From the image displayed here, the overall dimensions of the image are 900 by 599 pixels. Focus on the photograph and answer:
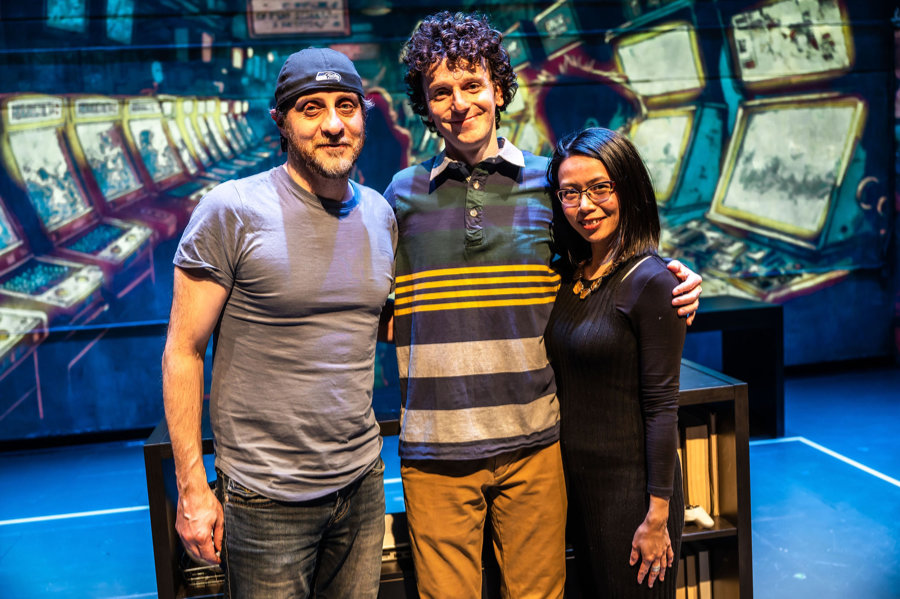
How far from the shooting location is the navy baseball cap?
1.70 m

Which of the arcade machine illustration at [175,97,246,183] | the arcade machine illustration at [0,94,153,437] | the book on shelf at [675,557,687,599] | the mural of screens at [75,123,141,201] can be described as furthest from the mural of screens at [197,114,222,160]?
the book on shelf at [675,557,687,599]

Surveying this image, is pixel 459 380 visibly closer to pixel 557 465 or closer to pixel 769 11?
pixel 557 465

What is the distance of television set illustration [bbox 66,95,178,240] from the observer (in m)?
5.36

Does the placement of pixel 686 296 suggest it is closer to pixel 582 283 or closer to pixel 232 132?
pixel 582 283

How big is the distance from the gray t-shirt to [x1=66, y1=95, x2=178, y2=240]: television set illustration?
410cm

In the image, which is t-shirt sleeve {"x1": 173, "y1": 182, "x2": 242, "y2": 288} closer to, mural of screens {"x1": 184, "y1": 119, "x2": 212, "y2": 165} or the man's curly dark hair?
the man's curly dark hair

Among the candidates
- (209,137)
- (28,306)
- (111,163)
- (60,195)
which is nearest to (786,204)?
(209,137)

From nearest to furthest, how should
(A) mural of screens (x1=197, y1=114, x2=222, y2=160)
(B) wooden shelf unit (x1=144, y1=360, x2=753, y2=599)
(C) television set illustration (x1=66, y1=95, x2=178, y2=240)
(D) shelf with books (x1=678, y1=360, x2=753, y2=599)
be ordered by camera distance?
1. (B) wooden shelf unit (x1=144, y1=360, x2=753, y2=599)
2. (D) shelf with books (x1=678, y1=360, x2=753, y2=599)
3. (C) television set illustration (x1=66, y1=95, x2=178, y2=240)
4. (A) mural of screens (x1=197, y1=114, x2=222, y2=160)

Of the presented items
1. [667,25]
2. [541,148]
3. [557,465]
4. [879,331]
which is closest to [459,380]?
[557,465]

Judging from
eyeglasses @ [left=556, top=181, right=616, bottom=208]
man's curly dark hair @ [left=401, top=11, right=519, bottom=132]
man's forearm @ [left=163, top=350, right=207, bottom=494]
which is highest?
man's curly dark hair @ [left=401, top=11, right=519, bottom=132]

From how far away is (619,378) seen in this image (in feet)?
5.98

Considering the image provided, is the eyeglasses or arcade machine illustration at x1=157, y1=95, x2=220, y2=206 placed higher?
arcade machine illustration at x1=157, y1=95, x2=220, y2=206

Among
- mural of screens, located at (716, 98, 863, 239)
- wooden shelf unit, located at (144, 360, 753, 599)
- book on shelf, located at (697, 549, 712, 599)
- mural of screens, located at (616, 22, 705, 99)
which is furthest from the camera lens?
mural of screens, located at (716, 98, 863, 239)

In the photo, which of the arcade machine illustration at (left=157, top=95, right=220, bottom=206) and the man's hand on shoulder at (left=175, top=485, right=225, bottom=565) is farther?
the arcade machine illustration at (left=157, top=95, right=220, bottom=206)
